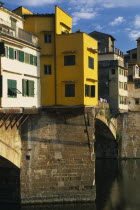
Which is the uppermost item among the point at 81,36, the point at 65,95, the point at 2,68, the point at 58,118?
the point at 81,36

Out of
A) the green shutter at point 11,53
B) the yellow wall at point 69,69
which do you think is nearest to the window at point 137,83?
the yellow wall at point 69,69

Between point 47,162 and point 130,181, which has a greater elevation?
point 47,162

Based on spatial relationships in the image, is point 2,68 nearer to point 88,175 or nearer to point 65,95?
point 65,95

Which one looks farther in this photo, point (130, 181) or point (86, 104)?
point (130, 181)

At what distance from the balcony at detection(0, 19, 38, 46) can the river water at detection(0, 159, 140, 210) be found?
1580 centimetres

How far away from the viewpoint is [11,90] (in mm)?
27734

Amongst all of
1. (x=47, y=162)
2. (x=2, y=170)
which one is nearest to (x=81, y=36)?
(x=47, y=162)

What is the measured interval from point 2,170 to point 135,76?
38.9m

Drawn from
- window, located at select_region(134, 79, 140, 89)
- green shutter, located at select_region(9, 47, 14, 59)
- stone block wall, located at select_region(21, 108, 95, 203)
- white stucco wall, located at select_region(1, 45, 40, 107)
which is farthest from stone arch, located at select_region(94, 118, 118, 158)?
green shutter, located at select_region(9, 47, 14, 59)

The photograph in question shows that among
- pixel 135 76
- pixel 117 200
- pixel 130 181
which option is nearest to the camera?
pixel 117 200

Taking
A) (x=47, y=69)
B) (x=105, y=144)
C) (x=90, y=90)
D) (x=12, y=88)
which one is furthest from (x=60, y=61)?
(x=105, y=144)

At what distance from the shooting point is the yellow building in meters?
31.1

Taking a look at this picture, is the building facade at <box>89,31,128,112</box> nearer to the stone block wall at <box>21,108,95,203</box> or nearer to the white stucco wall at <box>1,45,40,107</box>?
the stone block wall at <box>21,108,95,203</box>

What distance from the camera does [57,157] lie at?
104 ft
